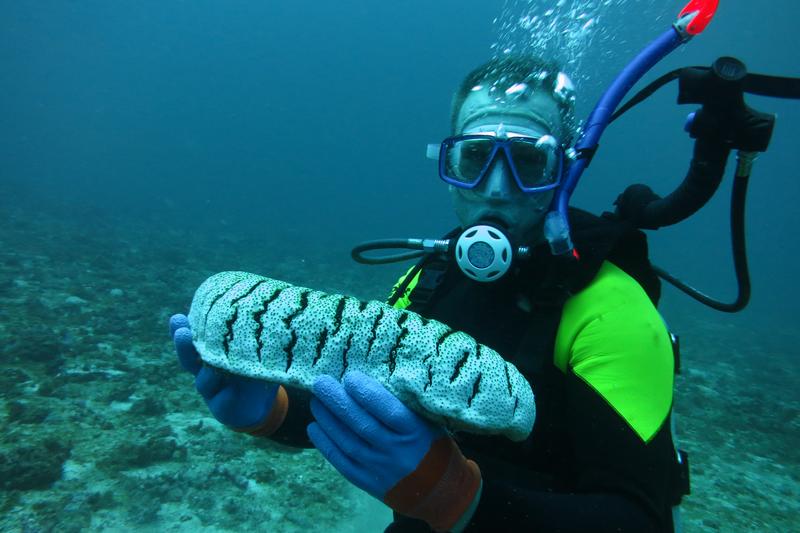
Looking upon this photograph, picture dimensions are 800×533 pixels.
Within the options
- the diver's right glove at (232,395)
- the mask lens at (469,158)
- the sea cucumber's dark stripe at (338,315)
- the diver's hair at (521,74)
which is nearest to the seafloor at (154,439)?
the diver's right glove at (232,395)

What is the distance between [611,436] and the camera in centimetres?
121

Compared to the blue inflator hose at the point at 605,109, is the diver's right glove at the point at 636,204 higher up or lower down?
lower down

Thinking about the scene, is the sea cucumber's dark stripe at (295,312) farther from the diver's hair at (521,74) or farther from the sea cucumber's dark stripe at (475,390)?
the diver's hair at (521,74)

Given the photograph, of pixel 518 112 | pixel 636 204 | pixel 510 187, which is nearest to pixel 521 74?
pixel 518 112

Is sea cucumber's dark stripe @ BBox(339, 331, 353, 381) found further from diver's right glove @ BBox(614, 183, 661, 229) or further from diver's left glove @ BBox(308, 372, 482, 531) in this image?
diver's right glove @ BBox(614, 183, 661, 229)

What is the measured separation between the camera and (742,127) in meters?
1.44

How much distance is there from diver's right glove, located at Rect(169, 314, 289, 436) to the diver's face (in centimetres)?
118

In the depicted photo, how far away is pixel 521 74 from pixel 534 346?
1312 mm

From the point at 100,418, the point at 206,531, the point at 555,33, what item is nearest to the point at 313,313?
the point at 206,531

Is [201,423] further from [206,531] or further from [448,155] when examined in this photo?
[448,155]

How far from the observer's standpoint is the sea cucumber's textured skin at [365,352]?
1.08 m

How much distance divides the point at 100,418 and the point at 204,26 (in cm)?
10405

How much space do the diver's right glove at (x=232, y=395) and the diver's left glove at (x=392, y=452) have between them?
1.01ft

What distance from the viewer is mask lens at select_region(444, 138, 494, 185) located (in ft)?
6.57
